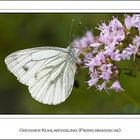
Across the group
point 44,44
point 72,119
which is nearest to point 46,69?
point 72,119

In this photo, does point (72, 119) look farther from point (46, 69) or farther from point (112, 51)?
point (112, 51)

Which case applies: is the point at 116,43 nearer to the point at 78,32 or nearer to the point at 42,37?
the point at 78,32

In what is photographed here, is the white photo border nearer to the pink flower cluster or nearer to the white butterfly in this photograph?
the white butterfly

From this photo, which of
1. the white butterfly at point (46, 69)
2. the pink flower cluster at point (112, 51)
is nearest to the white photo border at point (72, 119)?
the white butterfly at point (46, 69)

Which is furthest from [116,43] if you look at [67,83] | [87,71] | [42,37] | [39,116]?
[42,37]

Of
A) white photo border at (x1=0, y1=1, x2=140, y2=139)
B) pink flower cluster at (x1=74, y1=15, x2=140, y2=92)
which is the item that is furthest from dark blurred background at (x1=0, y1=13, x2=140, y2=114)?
pink flower cluster at (x1=74, y1=15, x2=140, y2=92)
